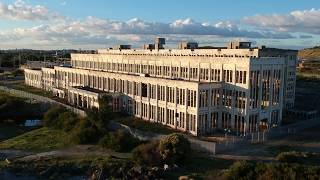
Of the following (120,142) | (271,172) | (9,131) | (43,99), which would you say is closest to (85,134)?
(120,142)

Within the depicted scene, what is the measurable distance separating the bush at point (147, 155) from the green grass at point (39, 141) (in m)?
13.4

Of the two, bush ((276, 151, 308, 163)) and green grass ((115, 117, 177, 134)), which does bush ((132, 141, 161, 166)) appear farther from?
green grass ((115, 117, 177, 134))

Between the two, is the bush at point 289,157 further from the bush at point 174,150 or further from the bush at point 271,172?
the bush at point 174,150

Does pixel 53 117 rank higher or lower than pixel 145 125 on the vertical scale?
higher

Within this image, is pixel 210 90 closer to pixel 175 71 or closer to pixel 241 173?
pixel 175 71

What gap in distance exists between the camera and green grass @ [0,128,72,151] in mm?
52875

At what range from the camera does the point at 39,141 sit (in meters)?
55.8

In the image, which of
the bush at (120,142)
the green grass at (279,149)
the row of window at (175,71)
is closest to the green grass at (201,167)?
the green grass at (279,149)

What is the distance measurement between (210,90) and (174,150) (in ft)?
56.1

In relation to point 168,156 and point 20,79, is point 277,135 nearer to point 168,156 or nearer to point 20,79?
point 168,156

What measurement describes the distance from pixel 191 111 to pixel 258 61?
445 inches

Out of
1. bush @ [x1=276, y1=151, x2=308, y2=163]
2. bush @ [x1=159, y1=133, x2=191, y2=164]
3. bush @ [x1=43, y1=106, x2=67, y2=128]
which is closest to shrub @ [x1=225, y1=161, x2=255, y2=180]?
bush @ [x1=159, y1=133, x2=191, y2=164]

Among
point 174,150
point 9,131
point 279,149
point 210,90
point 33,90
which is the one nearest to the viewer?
point 174,150

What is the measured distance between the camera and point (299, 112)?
70750 mm
